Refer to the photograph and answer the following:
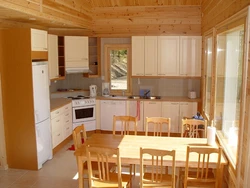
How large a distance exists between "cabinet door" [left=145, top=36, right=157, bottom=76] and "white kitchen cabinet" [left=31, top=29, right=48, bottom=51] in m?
2.56

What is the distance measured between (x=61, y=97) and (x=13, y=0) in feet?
11.6

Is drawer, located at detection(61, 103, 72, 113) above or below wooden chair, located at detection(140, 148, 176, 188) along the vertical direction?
above

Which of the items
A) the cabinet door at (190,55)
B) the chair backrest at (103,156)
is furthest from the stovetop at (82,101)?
the chair backrest at (103,156)

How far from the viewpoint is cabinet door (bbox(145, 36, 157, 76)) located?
6.80 m

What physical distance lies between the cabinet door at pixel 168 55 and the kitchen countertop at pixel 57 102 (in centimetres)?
228

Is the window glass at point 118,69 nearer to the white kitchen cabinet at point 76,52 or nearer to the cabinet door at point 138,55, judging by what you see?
the cabinet door at point 138,55

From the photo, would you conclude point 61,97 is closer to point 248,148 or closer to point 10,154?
point 10,154

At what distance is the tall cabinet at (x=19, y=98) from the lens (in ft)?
15.5

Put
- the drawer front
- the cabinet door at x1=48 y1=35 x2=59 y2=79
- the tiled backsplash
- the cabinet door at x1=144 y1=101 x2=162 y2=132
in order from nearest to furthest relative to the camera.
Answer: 1. the drawer front
2. the cabinet door at x1=48 y1=35 x2=59 y2=79
3. the cabinet door at x1=144 y1=101 x2=162 y2=132
4. the tiled backsplash

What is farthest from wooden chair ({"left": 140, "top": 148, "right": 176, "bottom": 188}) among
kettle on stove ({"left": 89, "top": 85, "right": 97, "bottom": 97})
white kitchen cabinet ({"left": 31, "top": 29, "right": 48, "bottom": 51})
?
kettle on stove ({"left": 89, "top": 85, "right": 97, "bottom": 97})

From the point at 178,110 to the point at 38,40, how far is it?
3461mm

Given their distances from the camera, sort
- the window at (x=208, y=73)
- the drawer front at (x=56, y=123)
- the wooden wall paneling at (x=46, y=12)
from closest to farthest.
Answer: the wooden wall paneling at (x=46, y=12) < the window at (x=208, y=73) < the drawer front at (x=56, y=123)

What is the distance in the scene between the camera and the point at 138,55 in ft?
22.6

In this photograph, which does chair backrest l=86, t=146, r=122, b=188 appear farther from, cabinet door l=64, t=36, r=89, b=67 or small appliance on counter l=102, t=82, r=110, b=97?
small appliance on counter l=102, t=82, r=110, b=97
